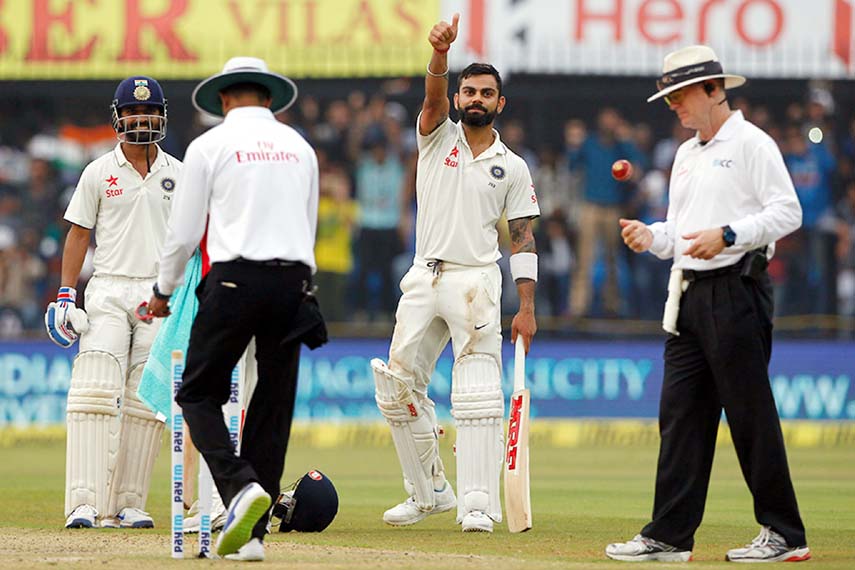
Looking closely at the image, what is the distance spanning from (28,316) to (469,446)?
10.3 m

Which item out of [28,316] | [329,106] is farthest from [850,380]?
[28,316]

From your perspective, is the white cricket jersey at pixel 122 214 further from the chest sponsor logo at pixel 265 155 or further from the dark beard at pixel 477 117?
the chest sponsor logo at pixel 265 155

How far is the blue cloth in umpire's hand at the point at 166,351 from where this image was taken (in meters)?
8.33

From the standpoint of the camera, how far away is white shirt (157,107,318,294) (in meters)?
6.93

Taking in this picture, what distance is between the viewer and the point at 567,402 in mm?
17234

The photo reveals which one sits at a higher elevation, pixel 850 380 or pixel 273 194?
pixel 273 194

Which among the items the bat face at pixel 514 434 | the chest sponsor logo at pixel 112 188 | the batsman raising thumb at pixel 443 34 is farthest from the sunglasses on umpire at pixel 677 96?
the chest sponsor logo at pixel 112 188

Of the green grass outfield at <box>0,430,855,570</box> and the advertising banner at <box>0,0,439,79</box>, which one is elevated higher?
the advertising banner at <box>0,0,439,79</box>

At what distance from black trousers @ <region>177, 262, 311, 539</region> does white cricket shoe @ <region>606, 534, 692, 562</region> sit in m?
1.54

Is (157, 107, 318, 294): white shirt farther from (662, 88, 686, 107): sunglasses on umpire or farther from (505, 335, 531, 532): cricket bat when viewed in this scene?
(505, 335, 531, 532): cricket bat

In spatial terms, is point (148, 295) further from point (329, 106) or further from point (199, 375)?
point (329, 106)

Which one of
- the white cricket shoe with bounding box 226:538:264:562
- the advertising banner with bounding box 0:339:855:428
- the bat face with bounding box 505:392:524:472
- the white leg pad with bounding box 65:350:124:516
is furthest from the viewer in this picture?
the advertising banner with bounding box 0:339:855:428

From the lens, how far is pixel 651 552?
733 cm

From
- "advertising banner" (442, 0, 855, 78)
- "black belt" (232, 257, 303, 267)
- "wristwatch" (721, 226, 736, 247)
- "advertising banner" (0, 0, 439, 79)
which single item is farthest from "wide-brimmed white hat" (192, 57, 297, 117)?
"advertising banner" (442, 0, 855, 78)
